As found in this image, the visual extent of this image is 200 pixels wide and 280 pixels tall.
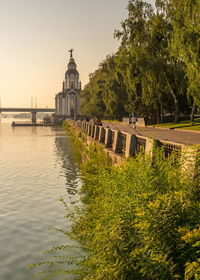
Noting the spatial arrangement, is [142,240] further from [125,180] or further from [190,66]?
[190,66]

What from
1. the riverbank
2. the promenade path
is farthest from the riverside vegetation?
the promenade path

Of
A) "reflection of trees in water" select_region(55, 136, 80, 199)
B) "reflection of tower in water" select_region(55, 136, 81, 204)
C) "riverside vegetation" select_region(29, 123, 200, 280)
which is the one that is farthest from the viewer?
"reflection of trees in water" select_region(55, 136, 80, 199)

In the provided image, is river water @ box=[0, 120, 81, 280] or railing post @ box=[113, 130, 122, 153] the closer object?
river water @ box=[0, 120, 81, 280]

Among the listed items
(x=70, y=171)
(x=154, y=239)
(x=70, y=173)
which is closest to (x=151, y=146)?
(x=154, y=239)

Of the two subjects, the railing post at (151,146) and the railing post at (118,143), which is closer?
the railing post at (151,146)

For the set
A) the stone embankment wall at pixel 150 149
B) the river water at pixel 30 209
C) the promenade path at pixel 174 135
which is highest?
the stone embankment wall at pixel 150 149

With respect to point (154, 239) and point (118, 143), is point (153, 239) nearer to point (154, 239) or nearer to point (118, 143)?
point (154, 239)

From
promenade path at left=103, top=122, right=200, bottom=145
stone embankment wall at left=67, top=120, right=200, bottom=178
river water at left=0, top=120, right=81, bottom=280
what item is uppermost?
stone embankment wall at left=67, top=120, right=200, bottom=178

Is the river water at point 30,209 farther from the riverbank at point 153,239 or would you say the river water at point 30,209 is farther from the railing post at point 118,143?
the riverbank at point 153,239

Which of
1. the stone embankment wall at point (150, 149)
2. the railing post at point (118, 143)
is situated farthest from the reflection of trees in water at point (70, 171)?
the railing post at point (118, 143)

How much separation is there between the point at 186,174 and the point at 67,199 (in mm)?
10784

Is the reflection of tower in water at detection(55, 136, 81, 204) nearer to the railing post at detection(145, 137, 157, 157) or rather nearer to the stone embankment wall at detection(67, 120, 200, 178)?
the stone embankment wall at detection(67, 120, 200, 178)

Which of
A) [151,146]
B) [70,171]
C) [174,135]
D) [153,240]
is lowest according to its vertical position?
[70,171]

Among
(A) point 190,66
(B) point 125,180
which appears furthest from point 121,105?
(B) point 125,180
